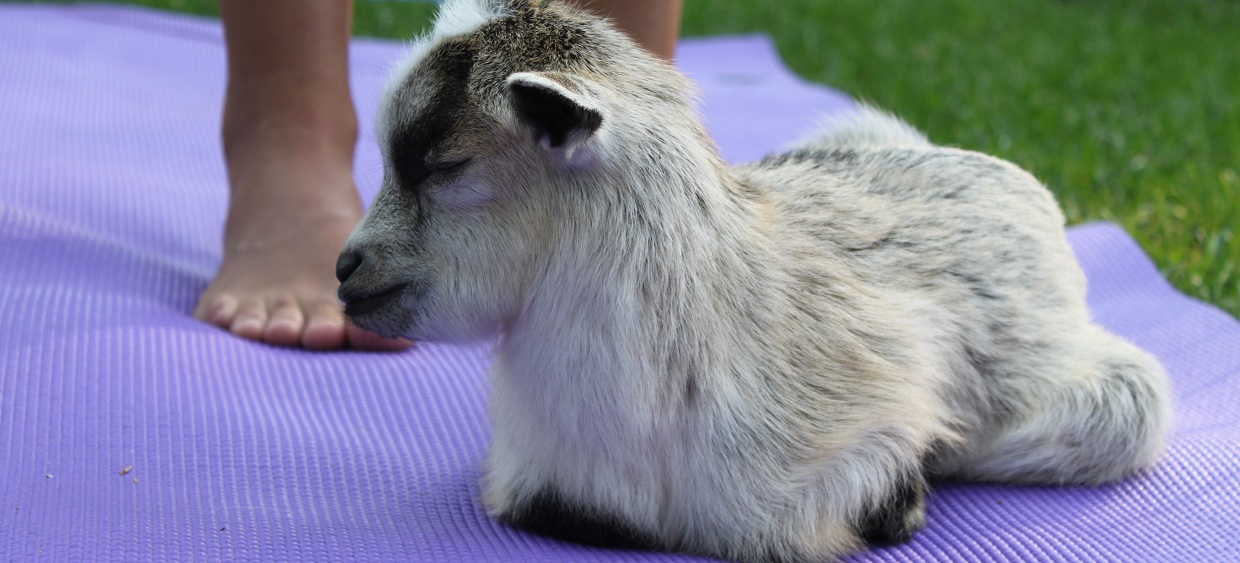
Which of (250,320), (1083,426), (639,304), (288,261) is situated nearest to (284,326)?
(250,320)

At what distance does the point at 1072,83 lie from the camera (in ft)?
20.9

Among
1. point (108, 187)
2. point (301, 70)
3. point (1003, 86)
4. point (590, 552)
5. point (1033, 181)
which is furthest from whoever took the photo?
point (1003, 86)

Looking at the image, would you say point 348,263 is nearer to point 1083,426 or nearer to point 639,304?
point 639,304

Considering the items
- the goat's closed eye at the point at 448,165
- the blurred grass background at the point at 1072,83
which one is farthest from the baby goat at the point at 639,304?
the blurred grass background at the point at 1072,83

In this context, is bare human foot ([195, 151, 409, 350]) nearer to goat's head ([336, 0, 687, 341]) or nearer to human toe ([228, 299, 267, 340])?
human toe ([228, 299, 267, 340])

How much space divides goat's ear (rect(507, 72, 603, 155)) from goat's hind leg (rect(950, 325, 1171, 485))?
997 mm

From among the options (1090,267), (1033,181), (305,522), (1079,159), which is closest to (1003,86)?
(1079,159)

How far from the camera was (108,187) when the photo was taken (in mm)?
3729

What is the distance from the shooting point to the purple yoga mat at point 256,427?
2059 millimetres

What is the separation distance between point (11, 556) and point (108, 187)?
6.75ft

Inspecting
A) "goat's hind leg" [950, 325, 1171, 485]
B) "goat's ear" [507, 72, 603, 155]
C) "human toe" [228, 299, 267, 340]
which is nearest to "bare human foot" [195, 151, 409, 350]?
"human toe" [228, 299, 267, 340]

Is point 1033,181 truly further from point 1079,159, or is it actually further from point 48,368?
point 1079,159

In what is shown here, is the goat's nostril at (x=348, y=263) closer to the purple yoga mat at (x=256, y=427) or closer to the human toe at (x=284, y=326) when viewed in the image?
the purple yoga mat at (x=256, y=427)

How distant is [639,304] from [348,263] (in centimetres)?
47
